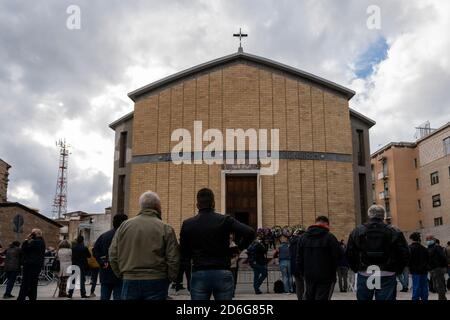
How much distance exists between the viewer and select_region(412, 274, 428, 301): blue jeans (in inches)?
364

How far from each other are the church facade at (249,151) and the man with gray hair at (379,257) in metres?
15.3

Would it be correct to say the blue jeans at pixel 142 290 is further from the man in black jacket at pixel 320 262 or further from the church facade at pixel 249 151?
the church facade at pixel 249 151

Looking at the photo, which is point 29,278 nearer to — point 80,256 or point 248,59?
point 80,256

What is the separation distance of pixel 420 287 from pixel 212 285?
639cm

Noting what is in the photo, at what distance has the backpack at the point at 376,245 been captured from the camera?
18.1 feet

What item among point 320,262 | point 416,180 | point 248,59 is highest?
point 248,59

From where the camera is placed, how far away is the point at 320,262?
5.94m

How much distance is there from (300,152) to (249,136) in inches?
97.5

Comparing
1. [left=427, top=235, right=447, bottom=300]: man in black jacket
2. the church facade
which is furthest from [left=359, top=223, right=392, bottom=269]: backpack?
the church facade

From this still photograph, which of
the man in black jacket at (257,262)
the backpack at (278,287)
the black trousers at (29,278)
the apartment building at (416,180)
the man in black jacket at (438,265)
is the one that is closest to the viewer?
the black trousers at (29,278)

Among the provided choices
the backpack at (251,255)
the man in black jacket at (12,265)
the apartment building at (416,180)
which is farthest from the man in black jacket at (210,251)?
the apartment building at (416,180)

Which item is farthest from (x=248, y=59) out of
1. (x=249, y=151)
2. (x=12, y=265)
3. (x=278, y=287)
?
(x=12, y=265)

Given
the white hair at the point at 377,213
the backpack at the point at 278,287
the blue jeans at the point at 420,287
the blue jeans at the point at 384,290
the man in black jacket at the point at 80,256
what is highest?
the white hair at the point at 377,213
